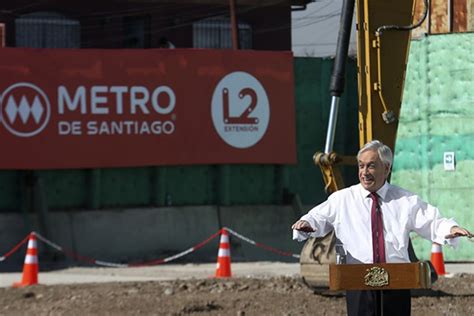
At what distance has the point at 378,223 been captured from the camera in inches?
308

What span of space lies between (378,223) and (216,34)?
1503 inches

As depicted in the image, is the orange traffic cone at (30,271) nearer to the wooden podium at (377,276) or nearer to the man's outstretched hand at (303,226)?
the man's outstretched hand at (303,226)

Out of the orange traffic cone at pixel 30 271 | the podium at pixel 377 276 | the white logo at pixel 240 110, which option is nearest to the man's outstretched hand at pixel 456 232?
the podium at pixel 377 276

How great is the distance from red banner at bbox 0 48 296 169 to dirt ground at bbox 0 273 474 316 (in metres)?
6.31

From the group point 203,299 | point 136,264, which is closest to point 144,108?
point 136,264

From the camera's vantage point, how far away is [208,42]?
45.4 metres

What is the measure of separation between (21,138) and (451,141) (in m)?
7.54

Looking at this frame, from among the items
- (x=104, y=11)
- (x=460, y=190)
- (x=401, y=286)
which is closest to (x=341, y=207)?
(x=401, y=286)

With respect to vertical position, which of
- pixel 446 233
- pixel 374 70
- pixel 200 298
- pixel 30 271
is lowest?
pixel 200 298

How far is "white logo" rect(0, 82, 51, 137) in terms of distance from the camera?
23125 mm

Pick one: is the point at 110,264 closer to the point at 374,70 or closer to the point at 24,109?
the point at 24,109

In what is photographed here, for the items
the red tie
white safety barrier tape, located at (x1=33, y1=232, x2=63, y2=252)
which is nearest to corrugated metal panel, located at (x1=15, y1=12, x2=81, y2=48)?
white safety barrier tape, located at (x1=33, y1=232, x2=63, y2=252)

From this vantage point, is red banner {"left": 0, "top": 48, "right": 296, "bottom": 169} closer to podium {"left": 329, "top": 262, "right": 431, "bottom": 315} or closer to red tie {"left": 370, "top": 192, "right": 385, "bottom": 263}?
red tie {"left": 370, "top": 192, "right": 385, "bottom": 263}

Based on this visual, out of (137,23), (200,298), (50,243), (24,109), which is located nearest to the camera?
(200,298)
